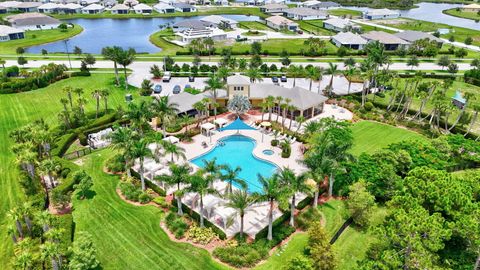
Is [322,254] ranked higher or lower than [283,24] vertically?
lower

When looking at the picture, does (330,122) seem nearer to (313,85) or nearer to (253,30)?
(313,85)

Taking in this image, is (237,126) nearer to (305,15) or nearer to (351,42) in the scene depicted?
(351,42)

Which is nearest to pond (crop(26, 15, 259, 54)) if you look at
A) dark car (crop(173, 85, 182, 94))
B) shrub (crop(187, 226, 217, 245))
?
dark car (crop(173, 85, 182, 94))

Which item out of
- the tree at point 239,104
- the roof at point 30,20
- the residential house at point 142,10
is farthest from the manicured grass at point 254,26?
the tree at point 239,104

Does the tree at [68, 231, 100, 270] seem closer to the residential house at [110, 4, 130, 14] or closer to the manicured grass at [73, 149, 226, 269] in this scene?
the manicured grass at [73, 149, 226, 269]

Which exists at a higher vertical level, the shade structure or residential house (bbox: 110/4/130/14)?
residential house (bbox: 110/4/130/14)

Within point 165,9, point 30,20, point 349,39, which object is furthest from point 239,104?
point 165,9

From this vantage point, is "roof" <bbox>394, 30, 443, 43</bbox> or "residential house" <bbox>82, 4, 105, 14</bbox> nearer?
"roof" <bbox>394, 30, 443, 43</bbox>
